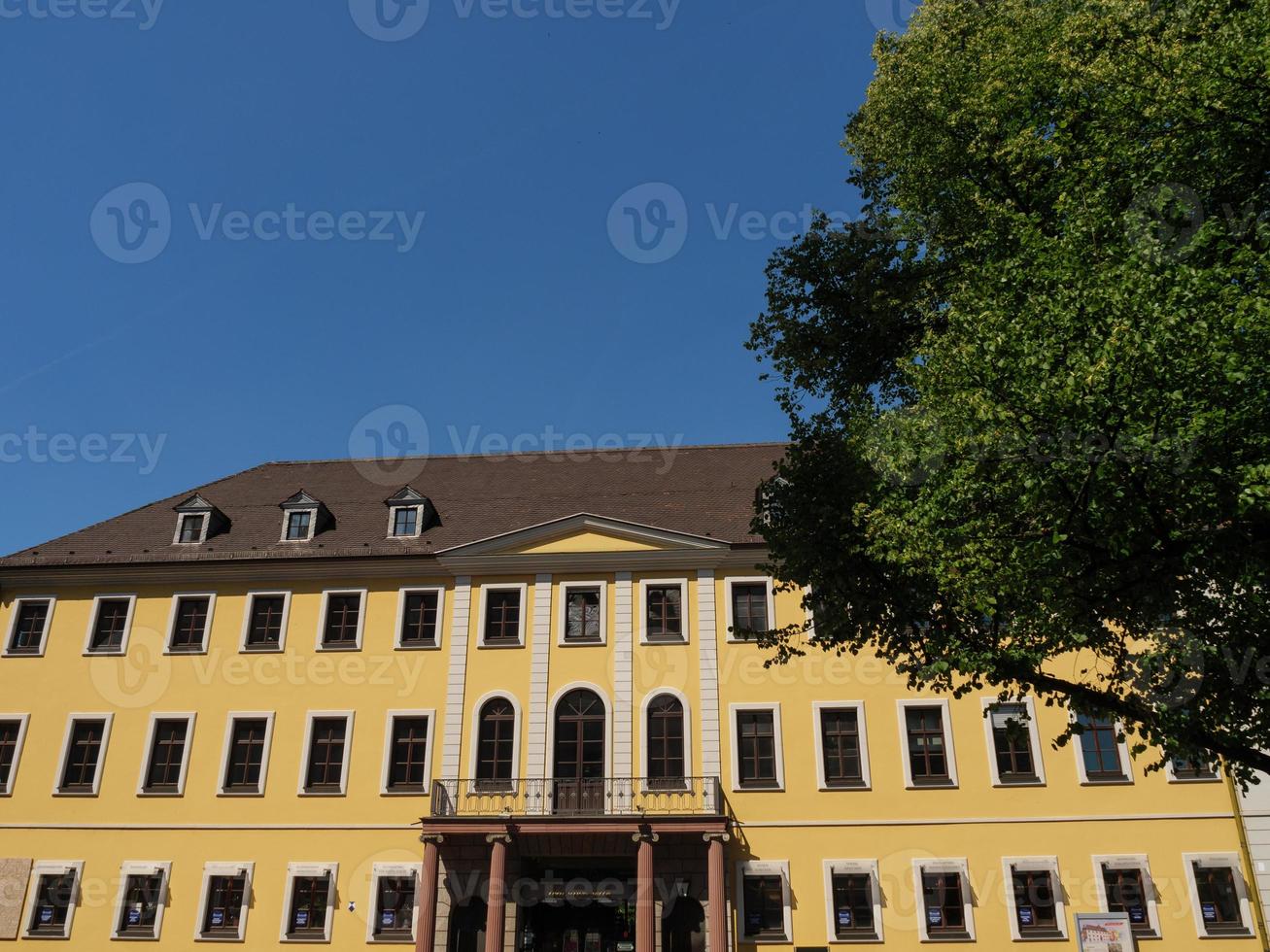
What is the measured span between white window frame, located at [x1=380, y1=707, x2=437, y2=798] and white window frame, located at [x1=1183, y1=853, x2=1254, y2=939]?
17.3m

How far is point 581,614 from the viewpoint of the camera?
2461 cm

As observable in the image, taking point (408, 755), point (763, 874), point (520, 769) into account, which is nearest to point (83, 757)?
point (408, 755)

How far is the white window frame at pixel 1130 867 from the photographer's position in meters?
20.2

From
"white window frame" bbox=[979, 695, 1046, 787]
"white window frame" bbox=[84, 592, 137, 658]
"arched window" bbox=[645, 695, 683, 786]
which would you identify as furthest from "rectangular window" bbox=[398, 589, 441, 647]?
"white window frame" bbox=[979, 695, 1046, 787]

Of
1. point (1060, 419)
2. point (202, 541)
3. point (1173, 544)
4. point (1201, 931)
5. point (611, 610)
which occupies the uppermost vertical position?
point (202, 541)

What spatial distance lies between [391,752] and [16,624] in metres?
11.6

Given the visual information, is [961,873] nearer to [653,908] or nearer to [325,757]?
[653,908]

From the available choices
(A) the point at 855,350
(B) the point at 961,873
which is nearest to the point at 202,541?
(A) the point at 855,350

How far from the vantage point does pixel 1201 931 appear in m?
19.9

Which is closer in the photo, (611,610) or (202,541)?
(611,610)

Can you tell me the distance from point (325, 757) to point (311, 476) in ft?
36.6

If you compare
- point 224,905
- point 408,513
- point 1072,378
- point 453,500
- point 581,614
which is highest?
point 453,500

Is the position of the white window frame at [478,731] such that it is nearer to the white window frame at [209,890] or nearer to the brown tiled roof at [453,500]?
the brown tiled roof at [453,500]

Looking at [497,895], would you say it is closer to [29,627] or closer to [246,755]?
[246,755]
